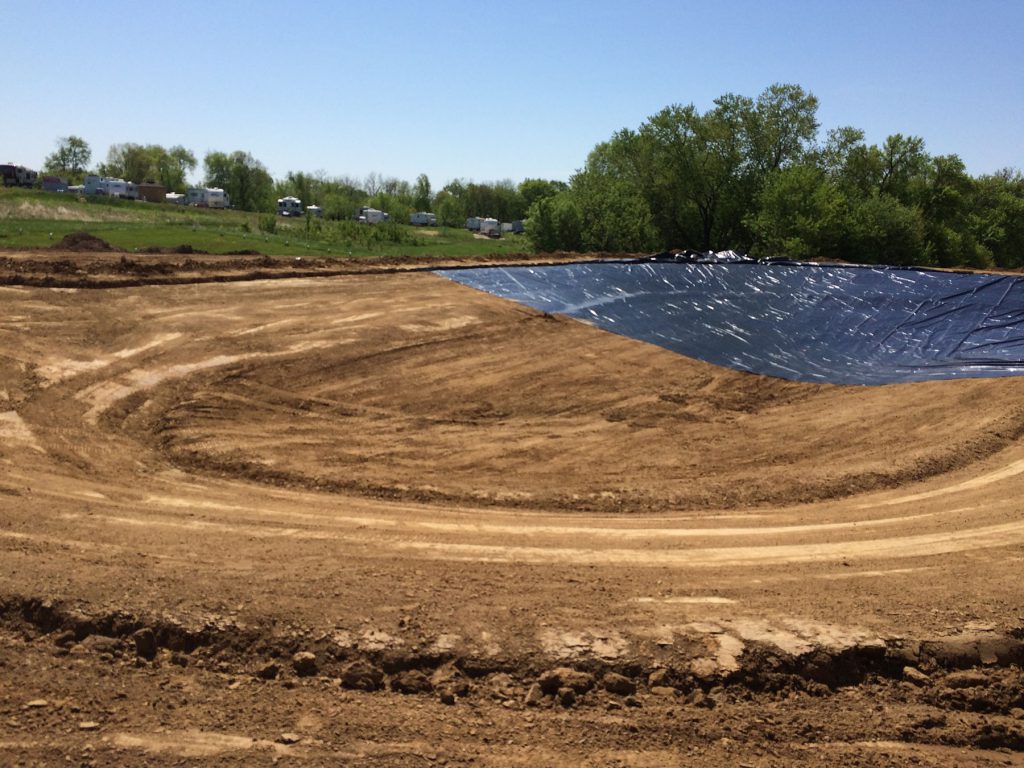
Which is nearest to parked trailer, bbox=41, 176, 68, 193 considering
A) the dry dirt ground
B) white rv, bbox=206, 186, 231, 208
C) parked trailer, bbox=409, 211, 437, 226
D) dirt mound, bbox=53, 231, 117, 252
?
white rv, bbox=206, 186, 231, 208

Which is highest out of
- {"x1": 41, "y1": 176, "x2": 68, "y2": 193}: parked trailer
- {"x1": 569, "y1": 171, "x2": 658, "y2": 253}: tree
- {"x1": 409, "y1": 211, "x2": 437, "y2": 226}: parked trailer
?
{"x1": 409, "y1": 211, "x2": 437, "y2": 226}: parked trailer

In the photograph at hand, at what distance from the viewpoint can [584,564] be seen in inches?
333

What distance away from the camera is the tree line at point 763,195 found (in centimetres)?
4050

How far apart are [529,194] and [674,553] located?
120 meters

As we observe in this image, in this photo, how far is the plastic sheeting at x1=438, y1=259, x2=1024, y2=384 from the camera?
19844 millimetres

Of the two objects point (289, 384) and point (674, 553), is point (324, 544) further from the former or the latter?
point (289, 384)

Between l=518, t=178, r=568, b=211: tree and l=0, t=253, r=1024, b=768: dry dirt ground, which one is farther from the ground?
l=518, t=178, r=568, b=211: tree

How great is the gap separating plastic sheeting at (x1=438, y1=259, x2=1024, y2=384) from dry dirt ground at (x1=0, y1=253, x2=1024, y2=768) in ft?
6.58

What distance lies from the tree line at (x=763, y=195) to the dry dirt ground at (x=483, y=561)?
81.7ft

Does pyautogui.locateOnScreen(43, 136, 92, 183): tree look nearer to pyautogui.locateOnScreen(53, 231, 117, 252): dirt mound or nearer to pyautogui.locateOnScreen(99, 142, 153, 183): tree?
pyautogui.locateOnScreen(99, 142, 153, 183): tree

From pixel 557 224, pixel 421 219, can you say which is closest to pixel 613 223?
pixel 557 224

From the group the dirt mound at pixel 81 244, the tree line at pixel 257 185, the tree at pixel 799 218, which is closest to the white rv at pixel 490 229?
the tree line at pixel 257 185

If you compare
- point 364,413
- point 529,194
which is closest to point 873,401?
point 364,413

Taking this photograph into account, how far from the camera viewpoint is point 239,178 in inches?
4237
